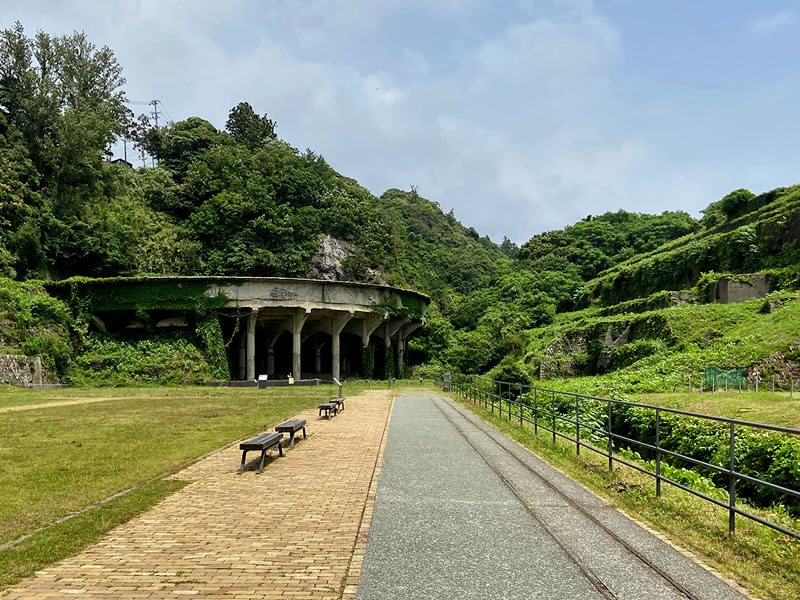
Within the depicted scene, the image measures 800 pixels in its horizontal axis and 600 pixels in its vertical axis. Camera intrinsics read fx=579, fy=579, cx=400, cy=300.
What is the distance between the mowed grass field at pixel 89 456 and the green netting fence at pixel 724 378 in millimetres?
16223

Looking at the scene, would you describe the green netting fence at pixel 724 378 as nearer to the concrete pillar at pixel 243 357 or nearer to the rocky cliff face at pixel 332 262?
the concrete pillar at pixel 243 357

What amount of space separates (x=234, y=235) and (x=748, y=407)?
176 feet

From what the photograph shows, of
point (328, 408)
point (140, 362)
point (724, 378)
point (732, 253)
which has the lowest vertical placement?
point (328, 408)

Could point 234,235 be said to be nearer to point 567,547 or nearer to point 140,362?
point 140,362

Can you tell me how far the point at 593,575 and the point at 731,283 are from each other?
38271mm

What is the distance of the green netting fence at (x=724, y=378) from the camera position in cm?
2272

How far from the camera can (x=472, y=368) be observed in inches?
1986

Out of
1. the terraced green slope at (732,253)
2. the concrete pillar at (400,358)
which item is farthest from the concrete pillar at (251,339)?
the terraced green slope at (732,253)

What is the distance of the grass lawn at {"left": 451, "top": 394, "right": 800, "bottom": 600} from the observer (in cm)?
498

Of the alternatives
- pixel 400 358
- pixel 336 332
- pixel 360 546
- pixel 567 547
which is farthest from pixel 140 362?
pixel 567 547

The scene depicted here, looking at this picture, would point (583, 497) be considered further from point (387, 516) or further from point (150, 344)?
point (150, 344)

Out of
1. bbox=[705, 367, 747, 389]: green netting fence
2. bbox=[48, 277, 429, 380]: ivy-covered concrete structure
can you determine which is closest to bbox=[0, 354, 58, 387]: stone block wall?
bbox=[48, 277, 429, 380]: ivy-covered concrete structure

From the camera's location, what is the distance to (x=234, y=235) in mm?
60906

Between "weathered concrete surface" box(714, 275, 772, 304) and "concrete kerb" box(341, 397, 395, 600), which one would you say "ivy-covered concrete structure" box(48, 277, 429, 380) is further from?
"concrete kerb" box(341, 397, 395, 600)
